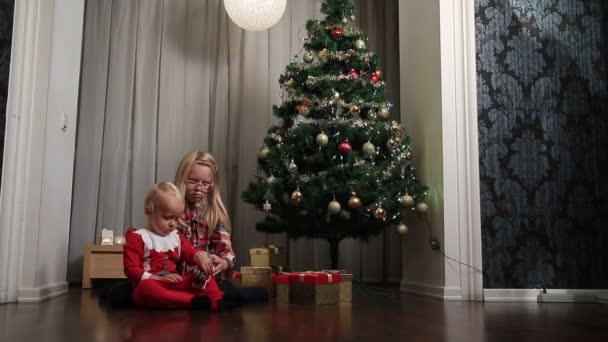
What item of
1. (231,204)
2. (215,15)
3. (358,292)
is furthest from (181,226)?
(215,15)

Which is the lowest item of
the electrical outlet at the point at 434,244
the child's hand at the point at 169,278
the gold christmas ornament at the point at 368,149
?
the child's hand at the point at 169,278

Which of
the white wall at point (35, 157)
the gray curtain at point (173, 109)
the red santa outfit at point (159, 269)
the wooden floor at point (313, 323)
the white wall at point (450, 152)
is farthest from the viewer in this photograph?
the gray curtain at point (173, 109)

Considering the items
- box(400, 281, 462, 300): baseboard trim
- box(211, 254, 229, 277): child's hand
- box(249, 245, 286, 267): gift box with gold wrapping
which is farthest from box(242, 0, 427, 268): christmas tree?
box(211, 254, 229, 277): child's hand

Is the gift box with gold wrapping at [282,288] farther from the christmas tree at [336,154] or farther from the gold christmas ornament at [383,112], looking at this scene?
the gold christmas ornament at [383,112]

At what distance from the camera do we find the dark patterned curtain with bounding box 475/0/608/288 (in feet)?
8.95

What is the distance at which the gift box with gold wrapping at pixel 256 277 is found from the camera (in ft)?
8.98

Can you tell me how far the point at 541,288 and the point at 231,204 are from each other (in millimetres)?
2079

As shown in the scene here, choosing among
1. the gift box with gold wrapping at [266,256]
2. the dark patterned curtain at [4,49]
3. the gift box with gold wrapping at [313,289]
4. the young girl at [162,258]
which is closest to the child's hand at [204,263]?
the young girl at [162,258]

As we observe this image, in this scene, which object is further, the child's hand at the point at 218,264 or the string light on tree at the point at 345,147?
the string light on tree at the point at 345,147

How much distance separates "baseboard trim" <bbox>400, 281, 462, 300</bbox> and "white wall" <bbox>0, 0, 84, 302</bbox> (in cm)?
179

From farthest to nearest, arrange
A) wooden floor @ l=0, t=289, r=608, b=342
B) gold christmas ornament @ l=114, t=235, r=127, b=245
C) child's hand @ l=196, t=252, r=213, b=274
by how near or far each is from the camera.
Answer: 1. gold christmas ornament @ l=114, t=235, r=127, b=245
2. child's hand @ l=196, t=252, r=213, b=274
3. wooden floor @ l=0, t=289, r=608, b=342

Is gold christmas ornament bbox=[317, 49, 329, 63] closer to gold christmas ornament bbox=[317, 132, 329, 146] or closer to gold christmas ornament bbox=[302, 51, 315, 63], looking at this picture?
gold christmas ornament bbox=[302, 51, 315, 63]

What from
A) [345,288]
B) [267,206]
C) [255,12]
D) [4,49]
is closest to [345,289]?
[345,288]

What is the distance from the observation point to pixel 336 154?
3186 millimetres
